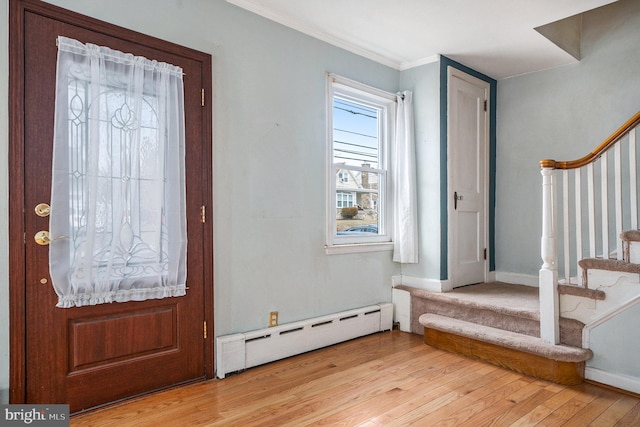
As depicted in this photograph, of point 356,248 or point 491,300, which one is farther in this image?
point 356,248

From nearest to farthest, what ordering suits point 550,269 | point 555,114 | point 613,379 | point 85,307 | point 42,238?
point 42,238 → point 85,307 → point 613,379 → point 550,269 → point 555,114

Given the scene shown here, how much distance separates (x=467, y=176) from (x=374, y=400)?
2581 mm

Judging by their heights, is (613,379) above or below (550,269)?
below

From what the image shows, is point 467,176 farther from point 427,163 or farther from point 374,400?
point 374,400

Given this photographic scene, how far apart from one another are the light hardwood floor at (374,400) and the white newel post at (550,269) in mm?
363

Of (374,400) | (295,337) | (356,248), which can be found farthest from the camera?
(356,248)

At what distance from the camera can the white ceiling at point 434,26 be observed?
2.90m

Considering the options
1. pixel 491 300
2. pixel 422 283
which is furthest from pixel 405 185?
pixel 491 300

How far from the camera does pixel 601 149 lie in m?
2.73

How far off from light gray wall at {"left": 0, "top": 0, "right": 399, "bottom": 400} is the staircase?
777 mm

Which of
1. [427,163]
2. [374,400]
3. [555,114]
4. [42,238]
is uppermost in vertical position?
[555,114]

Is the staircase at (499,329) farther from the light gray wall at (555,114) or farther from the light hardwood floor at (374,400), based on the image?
the light gray wall at (555,114)

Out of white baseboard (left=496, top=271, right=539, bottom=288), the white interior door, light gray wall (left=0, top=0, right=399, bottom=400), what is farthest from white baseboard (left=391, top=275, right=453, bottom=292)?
white baseboard (left=496, top=271, right=539, bottom=288)

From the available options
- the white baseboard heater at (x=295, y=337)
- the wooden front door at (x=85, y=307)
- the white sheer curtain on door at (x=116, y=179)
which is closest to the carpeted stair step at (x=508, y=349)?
the white baseboard heater at (x=295, y=337)
